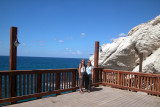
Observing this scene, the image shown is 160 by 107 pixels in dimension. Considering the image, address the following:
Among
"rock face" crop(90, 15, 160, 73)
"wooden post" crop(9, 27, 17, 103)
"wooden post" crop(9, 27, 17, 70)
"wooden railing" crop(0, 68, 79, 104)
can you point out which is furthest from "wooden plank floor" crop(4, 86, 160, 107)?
"rock face" crop(90, 15, 160, 73)

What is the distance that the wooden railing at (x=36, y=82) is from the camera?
5048 millimetres

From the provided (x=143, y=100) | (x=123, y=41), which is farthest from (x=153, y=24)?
(x=143, y=100)

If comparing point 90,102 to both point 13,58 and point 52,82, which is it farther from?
point 13,58

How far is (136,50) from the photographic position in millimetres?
14773

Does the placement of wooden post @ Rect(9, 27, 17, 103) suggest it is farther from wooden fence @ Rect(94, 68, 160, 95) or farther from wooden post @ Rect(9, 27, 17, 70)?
wooden fence @ Rect(94, 68, 160, 95)

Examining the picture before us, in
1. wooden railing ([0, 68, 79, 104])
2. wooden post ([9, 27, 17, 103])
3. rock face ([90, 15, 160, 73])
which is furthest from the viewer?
rock face ([90, 15, 160, 73])

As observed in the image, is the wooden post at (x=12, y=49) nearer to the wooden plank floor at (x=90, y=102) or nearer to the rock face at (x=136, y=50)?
the wooden plank floor at (x=90, y=102)

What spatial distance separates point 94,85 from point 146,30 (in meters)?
8.91

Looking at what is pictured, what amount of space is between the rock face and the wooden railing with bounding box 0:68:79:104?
6999 mm

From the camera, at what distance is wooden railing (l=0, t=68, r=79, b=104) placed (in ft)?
16.6

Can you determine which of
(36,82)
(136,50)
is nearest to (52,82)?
(36,82)

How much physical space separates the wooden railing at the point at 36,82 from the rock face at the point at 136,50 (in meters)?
7.00

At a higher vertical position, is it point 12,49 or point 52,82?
point 12,49

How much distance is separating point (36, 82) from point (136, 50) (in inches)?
462
